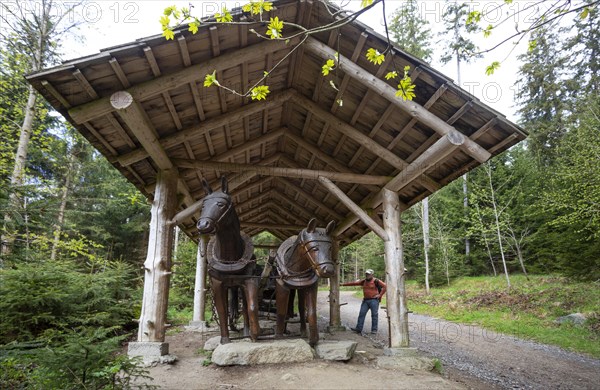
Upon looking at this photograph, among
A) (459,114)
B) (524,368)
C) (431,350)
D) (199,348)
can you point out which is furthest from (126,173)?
(524,368)

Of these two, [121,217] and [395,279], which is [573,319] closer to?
[395,279]

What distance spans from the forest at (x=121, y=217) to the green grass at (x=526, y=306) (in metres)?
0.91

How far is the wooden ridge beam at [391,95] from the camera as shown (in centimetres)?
486

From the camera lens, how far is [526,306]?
38.4 feet

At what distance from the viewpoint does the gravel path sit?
17.2 feet

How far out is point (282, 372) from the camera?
174 inches

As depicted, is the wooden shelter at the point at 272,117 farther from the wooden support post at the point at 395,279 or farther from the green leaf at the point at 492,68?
the green leaf at the point at 492,68

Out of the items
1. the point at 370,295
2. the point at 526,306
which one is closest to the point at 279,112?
the point at 370,295

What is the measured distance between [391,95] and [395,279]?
125 inches

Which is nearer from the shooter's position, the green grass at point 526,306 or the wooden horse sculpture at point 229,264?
the wooden horse sculpture at point 229,264

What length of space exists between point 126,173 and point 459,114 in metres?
5.73

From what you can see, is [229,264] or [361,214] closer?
[229,264]

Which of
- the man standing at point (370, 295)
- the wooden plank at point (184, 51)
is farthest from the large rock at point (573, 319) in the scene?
the wooden plank at point (184, 51)

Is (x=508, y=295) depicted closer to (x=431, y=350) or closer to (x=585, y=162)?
(x=585, y=162)
